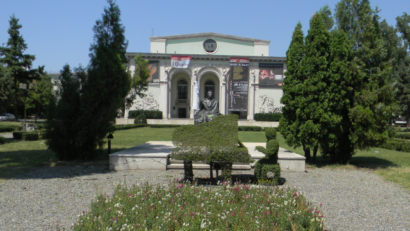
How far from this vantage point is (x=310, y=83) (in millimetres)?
9188

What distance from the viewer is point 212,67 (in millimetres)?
44656

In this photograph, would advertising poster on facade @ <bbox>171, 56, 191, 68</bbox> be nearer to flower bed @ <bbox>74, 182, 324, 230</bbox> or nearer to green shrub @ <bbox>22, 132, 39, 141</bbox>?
green shrub @ <bbox>22, 132, 39, 141</bbox>

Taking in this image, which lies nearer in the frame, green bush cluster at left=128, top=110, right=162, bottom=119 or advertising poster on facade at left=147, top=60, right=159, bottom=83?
green bush cluster at left=128, top=110, right=162, bottom=119

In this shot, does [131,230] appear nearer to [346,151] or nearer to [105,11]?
[346,151]

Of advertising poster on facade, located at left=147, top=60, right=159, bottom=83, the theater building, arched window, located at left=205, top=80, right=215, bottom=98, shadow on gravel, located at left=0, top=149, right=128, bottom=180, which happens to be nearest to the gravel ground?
shadow on gravel, located at left=0, top=149, right=128, bottom=180

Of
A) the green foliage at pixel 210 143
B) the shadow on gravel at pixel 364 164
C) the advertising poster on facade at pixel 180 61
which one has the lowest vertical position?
the shadow on gravel at pixel 364 164

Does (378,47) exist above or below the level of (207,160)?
above

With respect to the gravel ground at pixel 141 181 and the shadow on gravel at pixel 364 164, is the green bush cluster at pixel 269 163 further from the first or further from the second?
the shadow on gravel at pixel 364 164

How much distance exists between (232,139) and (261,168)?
1.07 meters

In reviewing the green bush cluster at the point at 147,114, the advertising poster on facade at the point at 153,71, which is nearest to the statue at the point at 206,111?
the green bush cluster at the point at 147,114

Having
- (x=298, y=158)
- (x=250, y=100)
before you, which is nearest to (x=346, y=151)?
(x=298, y=158)

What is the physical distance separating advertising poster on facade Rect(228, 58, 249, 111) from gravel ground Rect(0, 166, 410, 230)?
31631 millimetres

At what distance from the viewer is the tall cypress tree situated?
9422 mm

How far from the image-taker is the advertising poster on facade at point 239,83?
40.2 metres
